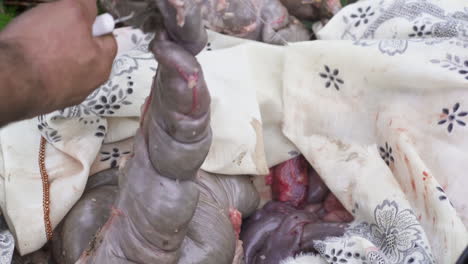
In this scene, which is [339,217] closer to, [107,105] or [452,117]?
[452,117]

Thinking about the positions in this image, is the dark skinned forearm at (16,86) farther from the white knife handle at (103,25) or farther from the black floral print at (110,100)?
the black floral print at (110,100)

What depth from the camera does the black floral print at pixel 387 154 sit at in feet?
4.50

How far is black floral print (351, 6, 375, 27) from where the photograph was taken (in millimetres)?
1574

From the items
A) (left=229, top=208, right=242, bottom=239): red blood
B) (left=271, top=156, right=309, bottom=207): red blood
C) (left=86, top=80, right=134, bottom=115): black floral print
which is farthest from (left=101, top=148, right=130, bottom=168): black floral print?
(left=271, top=156, right=309, bottom=207): red blood

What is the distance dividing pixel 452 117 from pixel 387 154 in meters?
0.17

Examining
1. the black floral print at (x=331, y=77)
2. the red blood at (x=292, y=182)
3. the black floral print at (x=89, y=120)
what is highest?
the black floral print at (x=331, y=77)

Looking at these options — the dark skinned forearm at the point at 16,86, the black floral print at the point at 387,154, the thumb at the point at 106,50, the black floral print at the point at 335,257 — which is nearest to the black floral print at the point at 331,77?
the black floral print at the point at 387,154

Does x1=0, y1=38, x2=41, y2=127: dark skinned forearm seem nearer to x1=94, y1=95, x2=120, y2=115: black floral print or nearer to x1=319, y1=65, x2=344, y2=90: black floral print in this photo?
x1=94, y1=95, x2=120, y2=115: black floral print

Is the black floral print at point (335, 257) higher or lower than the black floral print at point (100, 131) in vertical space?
lower

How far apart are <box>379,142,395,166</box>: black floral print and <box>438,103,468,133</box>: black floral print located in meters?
0.13

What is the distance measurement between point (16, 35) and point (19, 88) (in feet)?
0.26

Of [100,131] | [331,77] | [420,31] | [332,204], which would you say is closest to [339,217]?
[332,204]

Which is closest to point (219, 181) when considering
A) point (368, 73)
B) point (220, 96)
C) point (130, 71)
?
point (220, 96)

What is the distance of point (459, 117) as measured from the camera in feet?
4.25
